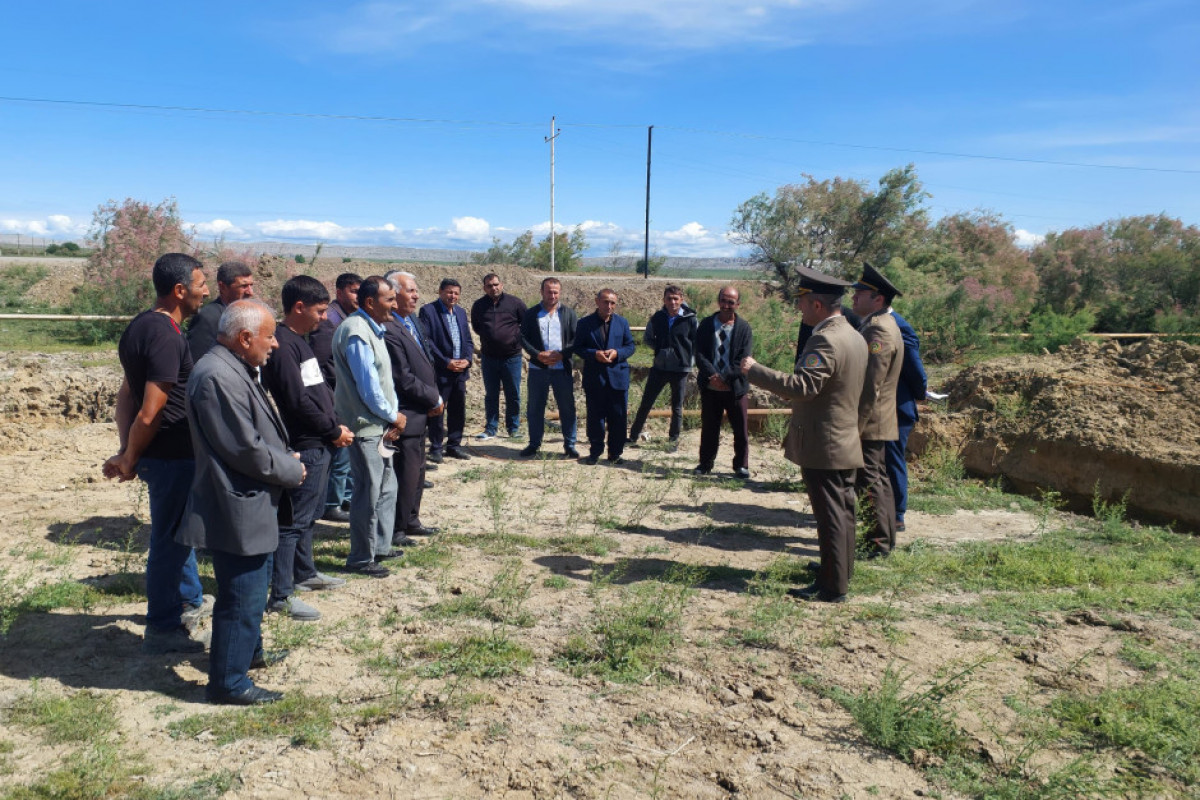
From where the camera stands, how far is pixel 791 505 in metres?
7.79

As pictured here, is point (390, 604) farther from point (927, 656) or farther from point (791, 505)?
point (791, 505)

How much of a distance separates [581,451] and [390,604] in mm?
4911

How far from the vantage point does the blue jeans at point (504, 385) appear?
380 inches

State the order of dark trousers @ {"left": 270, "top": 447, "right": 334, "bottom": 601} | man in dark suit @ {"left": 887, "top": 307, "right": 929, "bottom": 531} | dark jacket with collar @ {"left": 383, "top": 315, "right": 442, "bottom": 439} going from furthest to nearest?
man in dark suit @ {"left": 887, "top": 307, "right": 929, "bottom": 531} → dark jacket with collar @ {"left": 383, "top": 315, "right": 442, "bottom": 439} → dark trousers @ {"left": 270, "top": 447, "right": 334, "bottom": 601}

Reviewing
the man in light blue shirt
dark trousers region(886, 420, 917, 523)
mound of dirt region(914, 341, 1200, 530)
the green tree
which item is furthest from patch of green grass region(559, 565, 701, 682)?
the green tree

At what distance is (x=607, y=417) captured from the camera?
9.16 metres

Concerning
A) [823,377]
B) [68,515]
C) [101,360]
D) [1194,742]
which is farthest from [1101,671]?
[101,360]

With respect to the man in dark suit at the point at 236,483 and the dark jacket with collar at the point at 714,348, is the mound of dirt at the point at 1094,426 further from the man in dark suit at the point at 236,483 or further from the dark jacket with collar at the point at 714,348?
the man in dark suit at the point at 236,483

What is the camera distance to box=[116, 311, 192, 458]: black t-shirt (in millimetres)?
4027

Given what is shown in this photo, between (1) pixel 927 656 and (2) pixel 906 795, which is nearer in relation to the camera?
(2) pixel 906 795

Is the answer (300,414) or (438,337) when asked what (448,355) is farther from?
(300,414)

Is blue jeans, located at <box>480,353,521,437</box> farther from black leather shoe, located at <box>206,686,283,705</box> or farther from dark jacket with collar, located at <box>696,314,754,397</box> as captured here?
black leather shoe, located at <box>206,686,283,705</box>

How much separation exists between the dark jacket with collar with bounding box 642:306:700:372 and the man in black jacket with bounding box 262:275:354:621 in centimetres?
484

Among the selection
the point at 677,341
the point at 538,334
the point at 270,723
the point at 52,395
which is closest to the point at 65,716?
the point at 270,723
